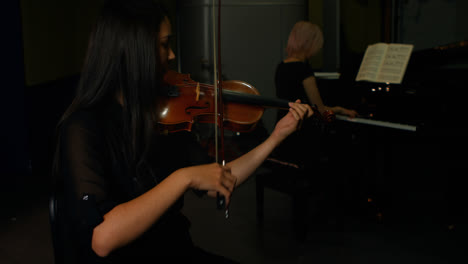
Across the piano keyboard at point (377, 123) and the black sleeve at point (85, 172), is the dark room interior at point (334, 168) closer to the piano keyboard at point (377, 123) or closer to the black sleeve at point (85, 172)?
the piano keyboard at point (377, 123)

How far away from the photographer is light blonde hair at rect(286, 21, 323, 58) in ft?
10.5

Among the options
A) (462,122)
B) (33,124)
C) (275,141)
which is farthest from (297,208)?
(33,124)

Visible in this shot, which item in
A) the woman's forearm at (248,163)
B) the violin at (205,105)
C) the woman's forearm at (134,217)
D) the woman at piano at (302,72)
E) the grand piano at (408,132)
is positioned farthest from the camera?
the woman at piano at (302,72)

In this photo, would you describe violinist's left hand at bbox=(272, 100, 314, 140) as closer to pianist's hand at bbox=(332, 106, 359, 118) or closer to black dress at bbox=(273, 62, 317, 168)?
black dress at bbox=(273, 62, 317, 168)

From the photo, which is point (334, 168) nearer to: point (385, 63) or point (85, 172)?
point (385, 63)

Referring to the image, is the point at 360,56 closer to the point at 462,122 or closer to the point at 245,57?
the point at 462,122

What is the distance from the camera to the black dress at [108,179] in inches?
37.7

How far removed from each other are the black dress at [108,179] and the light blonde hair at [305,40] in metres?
2.08

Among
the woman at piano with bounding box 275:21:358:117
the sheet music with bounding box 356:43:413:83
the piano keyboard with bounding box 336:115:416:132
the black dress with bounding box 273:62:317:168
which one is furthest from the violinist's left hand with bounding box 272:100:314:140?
the sheet music with bounding box 356:43:413:83

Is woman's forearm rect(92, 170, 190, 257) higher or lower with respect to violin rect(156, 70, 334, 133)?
lower

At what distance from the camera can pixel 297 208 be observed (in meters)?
2.68

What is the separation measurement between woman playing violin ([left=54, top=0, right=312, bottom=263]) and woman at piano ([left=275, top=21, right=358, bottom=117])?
201cm

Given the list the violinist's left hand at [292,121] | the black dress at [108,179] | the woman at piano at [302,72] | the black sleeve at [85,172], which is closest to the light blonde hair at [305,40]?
the woman at piano at [302,72]

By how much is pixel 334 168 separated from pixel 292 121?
171 cm
